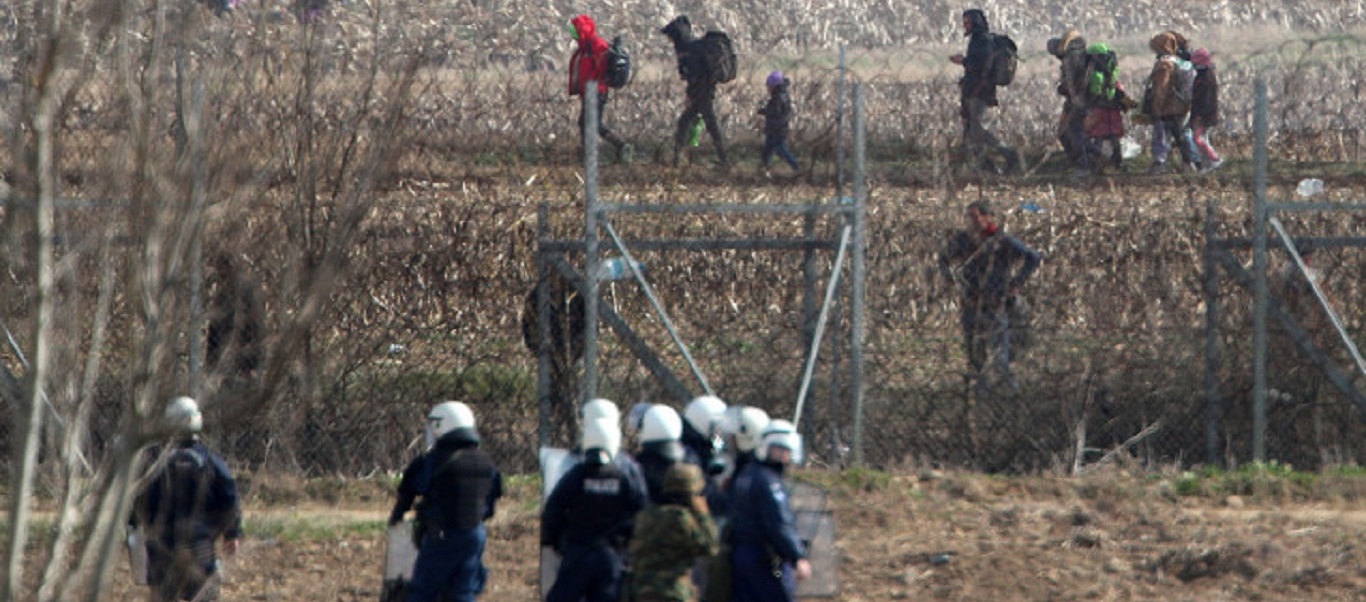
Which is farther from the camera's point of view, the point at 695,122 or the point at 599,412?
the point at 695,122

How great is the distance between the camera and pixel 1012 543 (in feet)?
35.1

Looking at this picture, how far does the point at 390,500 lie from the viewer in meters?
12.2

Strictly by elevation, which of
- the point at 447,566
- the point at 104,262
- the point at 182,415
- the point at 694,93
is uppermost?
the point at 104,262

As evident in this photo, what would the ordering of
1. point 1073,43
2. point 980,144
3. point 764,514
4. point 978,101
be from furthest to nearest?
point 978,101 < point 1073,43 < point 980,144 < point 764,514

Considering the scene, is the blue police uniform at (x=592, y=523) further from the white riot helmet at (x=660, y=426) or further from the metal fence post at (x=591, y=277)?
the metal fence post at (x=591, y=277)

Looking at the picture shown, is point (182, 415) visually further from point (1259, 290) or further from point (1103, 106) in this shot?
point (1103, 106)

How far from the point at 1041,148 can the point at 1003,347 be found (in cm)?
822

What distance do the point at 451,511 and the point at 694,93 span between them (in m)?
8.65

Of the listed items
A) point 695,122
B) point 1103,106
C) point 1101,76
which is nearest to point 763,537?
point 695,122

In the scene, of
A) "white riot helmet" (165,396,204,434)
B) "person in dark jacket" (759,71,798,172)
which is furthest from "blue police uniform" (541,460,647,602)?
"person in dark jacket" (759,71,798,172)

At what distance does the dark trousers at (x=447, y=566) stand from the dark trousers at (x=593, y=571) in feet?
1.89

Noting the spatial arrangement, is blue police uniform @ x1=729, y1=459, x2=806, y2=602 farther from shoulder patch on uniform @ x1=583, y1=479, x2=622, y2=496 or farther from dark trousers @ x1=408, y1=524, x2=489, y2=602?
dark trousers @ x1=408, y1=524, x2=489, y2=602

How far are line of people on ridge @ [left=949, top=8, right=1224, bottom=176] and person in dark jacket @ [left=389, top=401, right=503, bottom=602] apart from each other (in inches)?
418

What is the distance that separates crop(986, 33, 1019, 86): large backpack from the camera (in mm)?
21125
